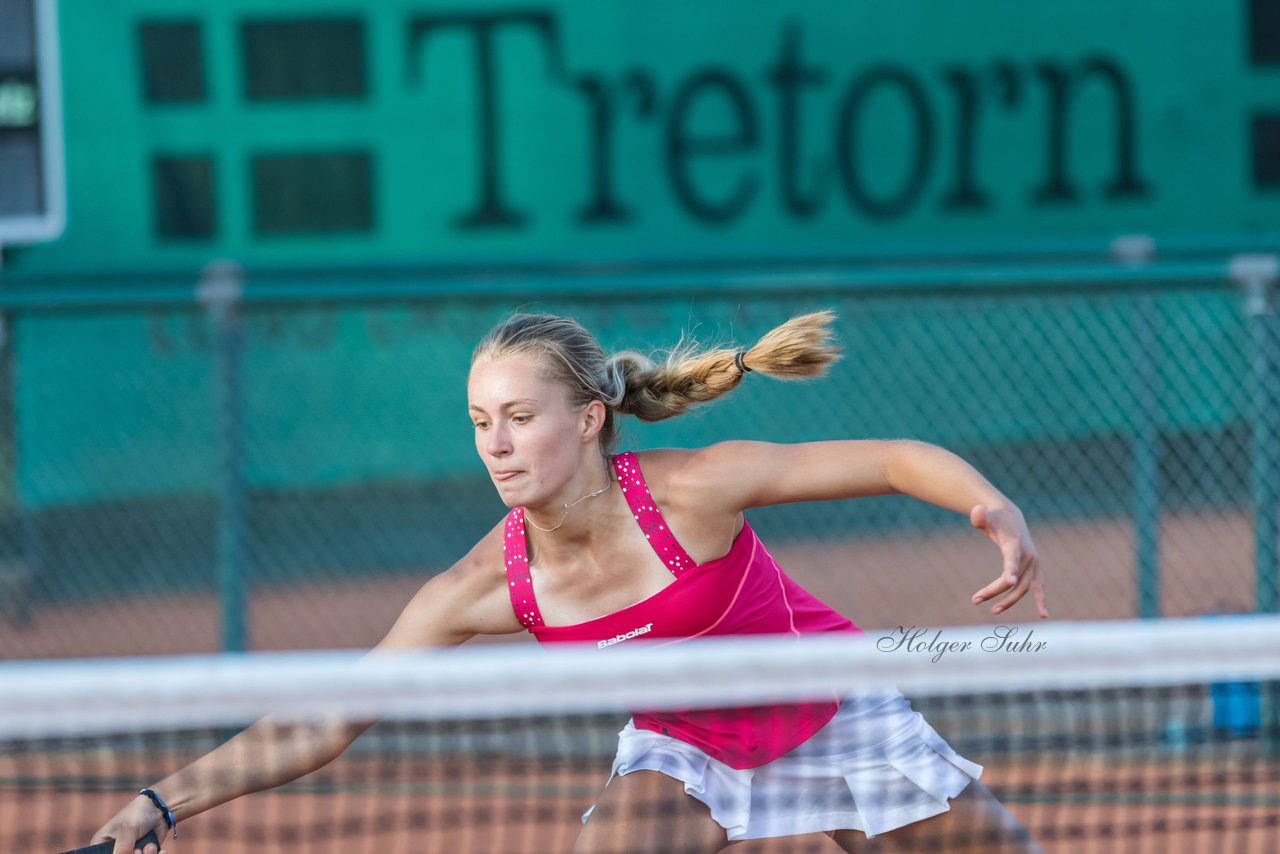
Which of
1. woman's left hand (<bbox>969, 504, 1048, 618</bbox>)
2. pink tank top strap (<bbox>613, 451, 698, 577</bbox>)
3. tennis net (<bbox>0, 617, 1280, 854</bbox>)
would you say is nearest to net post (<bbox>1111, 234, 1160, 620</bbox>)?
tennis net (<bbox>0, 617, 1280, 854</bbox>)

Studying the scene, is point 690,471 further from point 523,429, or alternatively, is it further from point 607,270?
point 607,270

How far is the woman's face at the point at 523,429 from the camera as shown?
9.31 ft

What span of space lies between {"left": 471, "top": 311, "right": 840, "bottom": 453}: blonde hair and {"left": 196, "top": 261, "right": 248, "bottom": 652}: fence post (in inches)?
91.0

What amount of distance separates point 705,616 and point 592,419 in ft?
1.41

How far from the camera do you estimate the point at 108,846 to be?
2.56m

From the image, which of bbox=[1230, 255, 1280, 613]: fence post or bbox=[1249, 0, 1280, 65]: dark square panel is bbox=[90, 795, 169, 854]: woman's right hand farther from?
bbox=[1249, 0, 1280, 65]: dark square panel

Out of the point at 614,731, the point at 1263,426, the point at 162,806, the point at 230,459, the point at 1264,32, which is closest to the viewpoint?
the point at 162,806

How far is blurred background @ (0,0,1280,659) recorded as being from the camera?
5367 millimetres

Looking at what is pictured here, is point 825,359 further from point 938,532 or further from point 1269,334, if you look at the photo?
point 938,532

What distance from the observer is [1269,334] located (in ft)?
16.7

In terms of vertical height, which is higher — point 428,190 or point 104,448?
point 428,190

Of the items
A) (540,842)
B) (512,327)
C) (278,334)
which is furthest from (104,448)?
(512,327)

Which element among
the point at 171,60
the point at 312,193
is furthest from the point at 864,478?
the point at 171,60

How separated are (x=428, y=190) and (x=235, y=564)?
3599 mm
